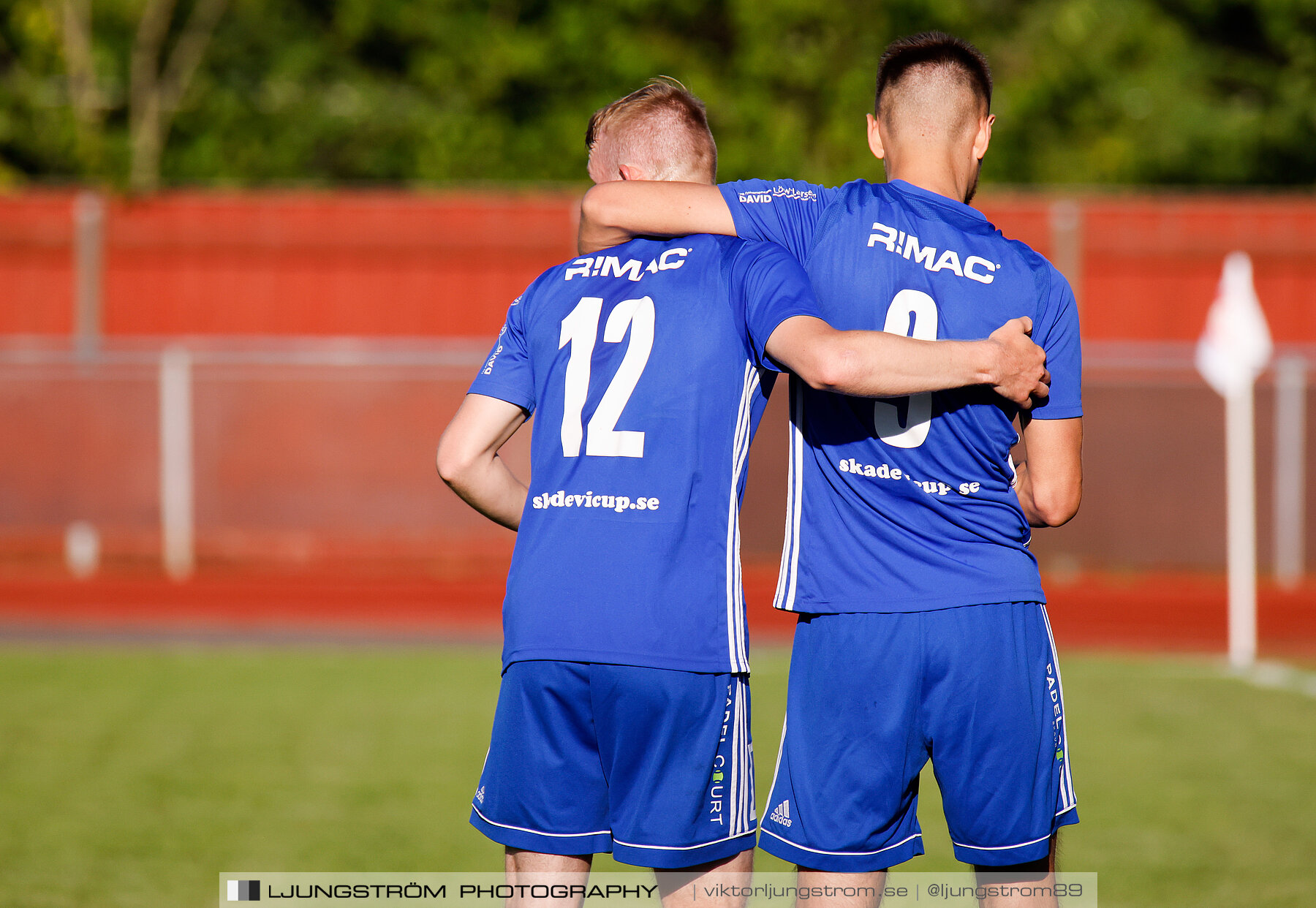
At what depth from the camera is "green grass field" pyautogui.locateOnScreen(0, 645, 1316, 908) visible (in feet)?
16.1

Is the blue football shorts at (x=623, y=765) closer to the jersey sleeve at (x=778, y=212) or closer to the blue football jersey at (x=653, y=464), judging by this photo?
the blue football jersey at (x=653, y=464)

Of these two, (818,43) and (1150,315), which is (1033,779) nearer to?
(1150,315)

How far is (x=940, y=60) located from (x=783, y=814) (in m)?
1.64

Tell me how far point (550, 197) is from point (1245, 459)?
27.3 feet

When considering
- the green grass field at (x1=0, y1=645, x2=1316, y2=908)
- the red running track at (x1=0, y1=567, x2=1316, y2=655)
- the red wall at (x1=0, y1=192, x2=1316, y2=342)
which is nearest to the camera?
the green grass field at (x1=0, y1=645, x2=1316, y2=908)

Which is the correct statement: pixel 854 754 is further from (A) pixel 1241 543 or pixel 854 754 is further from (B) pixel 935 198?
(A) pixel 1241 543

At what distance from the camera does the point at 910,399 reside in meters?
2.69

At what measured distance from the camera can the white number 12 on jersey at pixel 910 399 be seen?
2664mm

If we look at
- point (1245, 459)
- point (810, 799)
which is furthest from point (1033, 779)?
point (1245, 459)

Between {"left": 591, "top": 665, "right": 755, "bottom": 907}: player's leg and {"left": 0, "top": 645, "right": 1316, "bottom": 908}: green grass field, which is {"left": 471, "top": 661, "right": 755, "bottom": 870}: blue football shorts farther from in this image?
{"left": 0, "top": 645, "right": 1316, "bottom": 908}: green grass field

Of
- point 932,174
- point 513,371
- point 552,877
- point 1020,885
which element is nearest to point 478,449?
point 513,371

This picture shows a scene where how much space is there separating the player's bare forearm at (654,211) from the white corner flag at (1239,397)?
24.6 ft

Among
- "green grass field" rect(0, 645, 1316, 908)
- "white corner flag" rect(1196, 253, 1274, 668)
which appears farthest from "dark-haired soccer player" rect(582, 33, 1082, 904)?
"white corner flag" rect(1196, 253, 1274, 668)

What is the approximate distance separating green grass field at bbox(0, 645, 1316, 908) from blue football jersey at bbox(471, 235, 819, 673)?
8.78 feet
